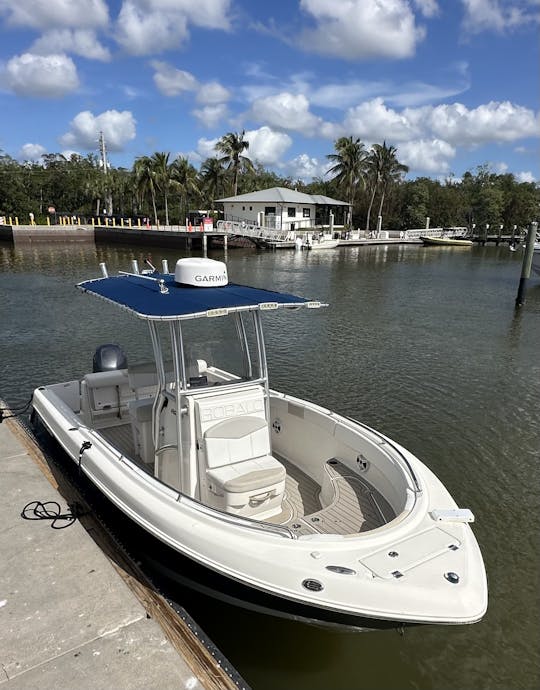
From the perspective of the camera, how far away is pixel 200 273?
5.16 meters

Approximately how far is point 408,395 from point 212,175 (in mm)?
54936

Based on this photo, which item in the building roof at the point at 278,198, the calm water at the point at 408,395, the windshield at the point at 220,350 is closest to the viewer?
the calm water at the point at 408,395

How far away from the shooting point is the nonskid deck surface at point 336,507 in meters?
4.58

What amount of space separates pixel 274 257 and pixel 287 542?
35723mm

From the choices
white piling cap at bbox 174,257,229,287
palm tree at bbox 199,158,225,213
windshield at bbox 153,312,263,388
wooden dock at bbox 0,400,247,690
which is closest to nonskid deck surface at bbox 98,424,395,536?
wooden dock at bbox 0,400,247,690

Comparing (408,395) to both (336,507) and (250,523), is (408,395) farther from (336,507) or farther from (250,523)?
(250,523)

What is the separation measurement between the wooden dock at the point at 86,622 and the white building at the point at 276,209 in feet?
155

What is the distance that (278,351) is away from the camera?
43.3ft

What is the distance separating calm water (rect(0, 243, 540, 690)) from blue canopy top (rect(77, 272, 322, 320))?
956mm

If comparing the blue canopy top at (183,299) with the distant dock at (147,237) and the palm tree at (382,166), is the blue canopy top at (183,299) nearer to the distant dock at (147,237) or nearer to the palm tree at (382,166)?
the distant dock at (147,237)

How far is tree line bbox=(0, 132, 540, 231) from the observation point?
A: 5781cm

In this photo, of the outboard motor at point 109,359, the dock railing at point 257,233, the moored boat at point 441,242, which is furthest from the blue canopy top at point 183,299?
the moored boat at point 441,242

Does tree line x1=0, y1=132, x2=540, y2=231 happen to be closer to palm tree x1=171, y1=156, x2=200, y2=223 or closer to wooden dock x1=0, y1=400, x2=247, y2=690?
palm tree x1=171, y1=156, x2=200, y2=223

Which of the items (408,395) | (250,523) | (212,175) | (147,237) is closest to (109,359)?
(250,523)
